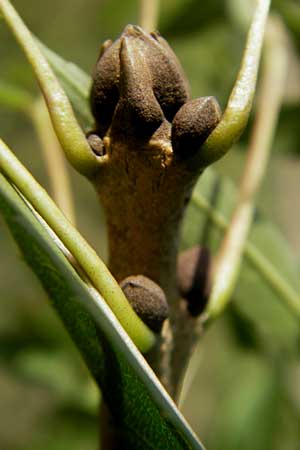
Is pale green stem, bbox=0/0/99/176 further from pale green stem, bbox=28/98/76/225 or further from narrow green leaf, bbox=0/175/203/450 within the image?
pale green stem, bbox=28/98/76/225

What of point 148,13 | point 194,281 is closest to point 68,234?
point 194,281

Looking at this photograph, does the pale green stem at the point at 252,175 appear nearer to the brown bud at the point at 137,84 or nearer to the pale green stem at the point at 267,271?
the pale green stem at the point at 267,271

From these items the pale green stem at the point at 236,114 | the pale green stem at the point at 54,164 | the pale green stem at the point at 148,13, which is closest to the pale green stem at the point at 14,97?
the pale green stem at the point at 54,164

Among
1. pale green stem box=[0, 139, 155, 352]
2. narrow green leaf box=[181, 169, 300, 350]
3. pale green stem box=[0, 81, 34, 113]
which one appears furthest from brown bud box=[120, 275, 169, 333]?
pale green stem box=[0, 81, 34, 113]

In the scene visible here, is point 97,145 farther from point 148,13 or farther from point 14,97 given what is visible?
point 148,13

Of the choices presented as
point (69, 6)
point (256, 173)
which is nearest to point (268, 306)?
point (256, 173)

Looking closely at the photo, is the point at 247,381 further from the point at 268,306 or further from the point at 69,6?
the point at 69,6
